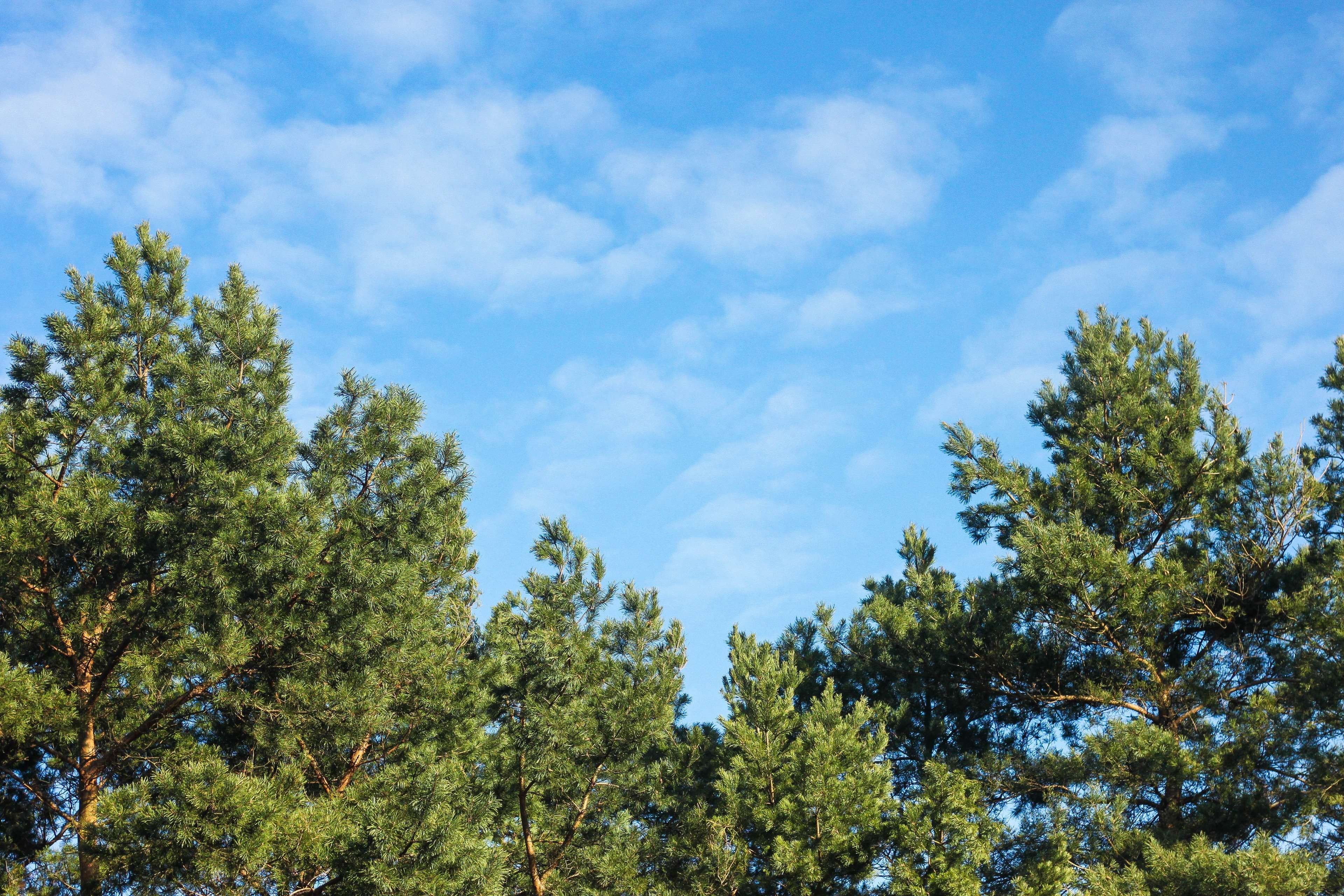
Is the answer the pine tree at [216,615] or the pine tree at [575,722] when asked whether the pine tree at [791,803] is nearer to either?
the pine tree at [575,722]

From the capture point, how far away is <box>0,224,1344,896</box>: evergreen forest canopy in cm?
1047

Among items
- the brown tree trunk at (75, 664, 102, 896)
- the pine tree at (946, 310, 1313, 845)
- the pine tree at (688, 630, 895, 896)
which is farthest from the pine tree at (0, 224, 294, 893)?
the pine tree at (946, 310, 1313, 845)

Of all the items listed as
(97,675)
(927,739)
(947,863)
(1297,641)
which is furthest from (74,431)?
(1297,641)

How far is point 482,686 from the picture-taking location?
13.0m

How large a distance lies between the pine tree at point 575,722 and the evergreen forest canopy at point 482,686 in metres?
0.04

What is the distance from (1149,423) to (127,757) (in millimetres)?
12888

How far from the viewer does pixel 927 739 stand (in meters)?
15.1

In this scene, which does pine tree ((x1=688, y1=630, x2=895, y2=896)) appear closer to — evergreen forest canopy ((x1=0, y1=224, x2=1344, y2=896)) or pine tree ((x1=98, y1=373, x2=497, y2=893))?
evergreen forest canopy ((x1=0, y1=224, x2=1344, y2=896))

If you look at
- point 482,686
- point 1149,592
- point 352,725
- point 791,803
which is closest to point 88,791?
point 352,725

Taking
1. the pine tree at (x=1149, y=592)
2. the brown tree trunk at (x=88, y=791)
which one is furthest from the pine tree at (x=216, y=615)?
the pine tree at (x=1149, y=592)

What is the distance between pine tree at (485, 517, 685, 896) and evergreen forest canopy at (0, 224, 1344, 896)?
0.13 feet

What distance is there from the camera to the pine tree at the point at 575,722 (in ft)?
35.5

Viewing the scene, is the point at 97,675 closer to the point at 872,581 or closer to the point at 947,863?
the point at 947,863

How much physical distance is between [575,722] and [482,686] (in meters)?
2.31
